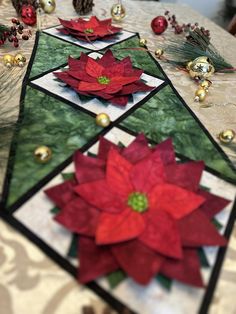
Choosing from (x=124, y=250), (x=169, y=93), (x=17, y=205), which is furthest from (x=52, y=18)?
(x=124, y=250)

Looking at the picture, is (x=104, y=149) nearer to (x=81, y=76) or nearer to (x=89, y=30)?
(x=81, y=76)

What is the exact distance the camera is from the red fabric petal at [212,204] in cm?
43

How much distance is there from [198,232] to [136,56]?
607 millimetres

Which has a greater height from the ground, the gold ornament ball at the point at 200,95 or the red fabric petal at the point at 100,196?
the gold ornament ball at the point at 200,95

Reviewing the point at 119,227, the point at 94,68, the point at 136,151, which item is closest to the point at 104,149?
the point at 136,151

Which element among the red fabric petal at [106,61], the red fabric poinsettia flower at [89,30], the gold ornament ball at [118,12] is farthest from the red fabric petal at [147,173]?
the gold ornament ball at [118,12]

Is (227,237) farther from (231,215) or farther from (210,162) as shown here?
(210,162)

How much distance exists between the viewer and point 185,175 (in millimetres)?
460

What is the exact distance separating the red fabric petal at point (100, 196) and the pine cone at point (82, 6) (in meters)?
0.84

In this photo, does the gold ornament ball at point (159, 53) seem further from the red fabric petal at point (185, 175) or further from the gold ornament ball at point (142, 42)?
the red fabric petal at point (185, 175)

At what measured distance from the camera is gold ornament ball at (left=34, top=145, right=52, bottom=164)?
49cm

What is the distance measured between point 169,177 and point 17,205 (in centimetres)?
22

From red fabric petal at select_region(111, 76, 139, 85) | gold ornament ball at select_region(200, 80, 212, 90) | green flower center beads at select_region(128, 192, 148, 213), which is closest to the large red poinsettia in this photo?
green flower center beads at select_region(128, 192, 148, 213)

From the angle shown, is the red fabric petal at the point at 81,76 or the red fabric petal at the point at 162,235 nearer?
the red fabric petal at the point at 162,235
